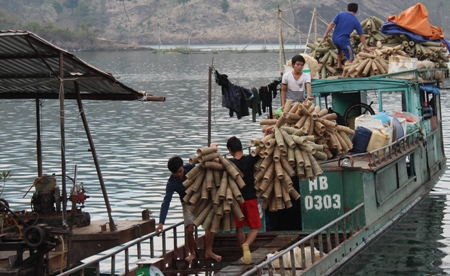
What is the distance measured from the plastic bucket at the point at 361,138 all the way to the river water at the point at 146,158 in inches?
70.6

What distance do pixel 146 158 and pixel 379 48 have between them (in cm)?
1187

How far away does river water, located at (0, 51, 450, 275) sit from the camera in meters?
17.7

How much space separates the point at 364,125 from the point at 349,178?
2124 mm

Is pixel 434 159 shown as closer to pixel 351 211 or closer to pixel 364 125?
pixel 364 125

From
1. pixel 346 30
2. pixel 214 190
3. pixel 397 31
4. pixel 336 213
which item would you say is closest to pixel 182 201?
pixel 214 190

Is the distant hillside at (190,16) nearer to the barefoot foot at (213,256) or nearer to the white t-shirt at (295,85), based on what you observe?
the white t-shirt at (295,85)

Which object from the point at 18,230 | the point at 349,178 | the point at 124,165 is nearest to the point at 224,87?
the point at 349,178

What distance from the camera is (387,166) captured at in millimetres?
16531

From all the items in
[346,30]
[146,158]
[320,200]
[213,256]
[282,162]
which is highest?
[346,30]

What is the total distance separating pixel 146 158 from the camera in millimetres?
30734

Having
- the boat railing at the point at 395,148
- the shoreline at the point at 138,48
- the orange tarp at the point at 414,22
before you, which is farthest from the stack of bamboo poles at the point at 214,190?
the shoreline at the point at 138,48

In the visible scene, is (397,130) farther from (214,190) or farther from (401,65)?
(214,190)

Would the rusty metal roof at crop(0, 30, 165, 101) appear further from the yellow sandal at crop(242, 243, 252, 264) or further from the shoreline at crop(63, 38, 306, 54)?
the shoreline at crop(63, 38, 306, 54)

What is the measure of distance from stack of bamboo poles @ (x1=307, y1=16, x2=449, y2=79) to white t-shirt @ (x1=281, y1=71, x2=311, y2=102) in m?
3.73
